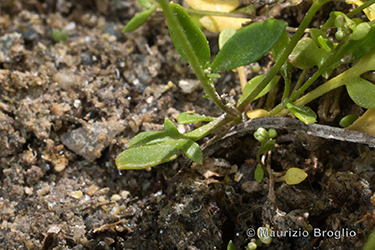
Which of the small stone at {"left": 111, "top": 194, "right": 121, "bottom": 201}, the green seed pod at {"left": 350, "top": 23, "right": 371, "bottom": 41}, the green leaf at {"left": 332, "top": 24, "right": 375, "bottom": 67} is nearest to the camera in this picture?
the green seed pod at {"left": 350, "top": 23, "right": 371, "bottom": 41}

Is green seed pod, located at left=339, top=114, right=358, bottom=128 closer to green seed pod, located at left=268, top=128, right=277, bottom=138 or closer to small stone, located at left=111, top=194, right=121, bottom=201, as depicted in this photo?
green seed pod, located at left=268, top=128, right=277, bottom=138

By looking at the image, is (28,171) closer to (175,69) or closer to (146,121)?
(146,121)

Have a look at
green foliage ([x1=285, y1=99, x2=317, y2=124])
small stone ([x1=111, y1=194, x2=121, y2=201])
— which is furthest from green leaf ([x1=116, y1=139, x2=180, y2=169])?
green foliage ([x1=285, y1=99, x2=317, y2=124])

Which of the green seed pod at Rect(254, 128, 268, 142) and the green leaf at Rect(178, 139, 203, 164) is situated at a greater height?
the green seed pod at Rect(254, 128, 268, 142)

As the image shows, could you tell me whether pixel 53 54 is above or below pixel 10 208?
above

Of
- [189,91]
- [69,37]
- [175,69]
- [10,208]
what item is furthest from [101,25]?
[10,208]

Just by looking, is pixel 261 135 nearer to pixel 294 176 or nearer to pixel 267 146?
pixel 267 146

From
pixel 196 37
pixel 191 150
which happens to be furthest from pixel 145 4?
pixel 191 150
